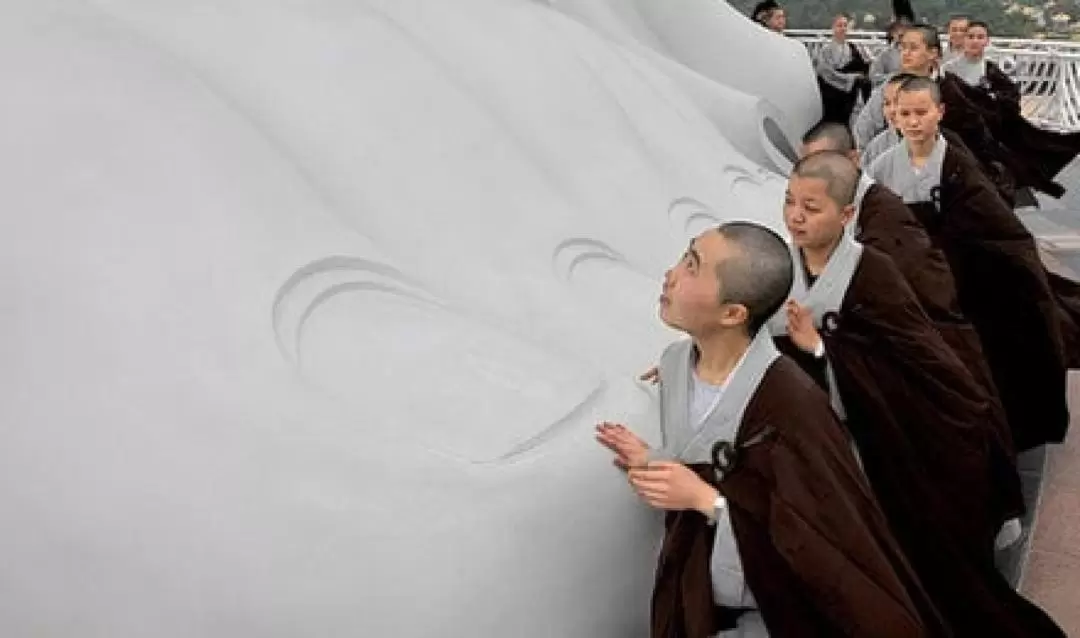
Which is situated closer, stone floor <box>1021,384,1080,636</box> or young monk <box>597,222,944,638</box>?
young monk <box>597,222,944,638</box>

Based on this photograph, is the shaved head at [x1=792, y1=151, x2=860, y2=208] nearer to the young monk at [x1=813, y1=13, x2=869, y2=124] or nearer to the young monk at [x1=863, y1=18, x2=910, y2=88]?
the young monk at [x1=863, y1=18, x2=910, y2=88]

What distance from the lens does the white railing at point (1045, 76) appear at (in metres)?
7.86

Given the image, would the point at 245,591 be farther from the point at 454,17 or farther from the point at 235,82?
the point at 454,17

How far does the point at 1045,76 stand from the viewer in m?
8.20

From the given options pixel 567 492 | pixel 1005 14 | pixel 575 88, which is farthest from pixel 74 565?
pixel 1005 14

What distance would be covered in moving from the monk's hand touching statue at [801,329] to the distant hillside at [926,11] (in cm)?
787

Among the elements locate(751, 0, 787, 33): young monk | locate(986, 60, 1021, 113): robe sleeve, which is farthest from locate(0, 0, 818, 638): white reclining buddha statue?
locate(751, 0, 787, 33): young monk

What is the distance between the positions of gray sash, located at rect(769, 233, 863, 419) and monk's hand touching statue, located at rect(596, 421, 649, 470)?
0.54 metres

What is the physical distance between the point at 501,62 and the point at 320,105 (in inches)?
31.4

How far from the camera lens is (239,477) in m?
1.80

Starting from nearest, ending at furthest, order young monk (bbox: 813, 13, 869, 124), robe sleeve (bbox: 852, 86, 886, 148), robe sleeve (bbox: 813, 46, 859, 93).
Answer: robe sleeve (bbox: 852, 86, 886, 148)
young monk (bbox: 813, 13, 869, 124)
robe sleeve (bbox: 813, 46, 859, 93)

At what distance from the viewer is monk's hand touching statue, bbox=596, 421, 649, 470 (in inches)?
79.5

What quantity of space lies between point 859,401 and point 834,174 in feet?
1.55

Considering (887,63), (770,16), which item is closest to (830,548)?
(887,63)
